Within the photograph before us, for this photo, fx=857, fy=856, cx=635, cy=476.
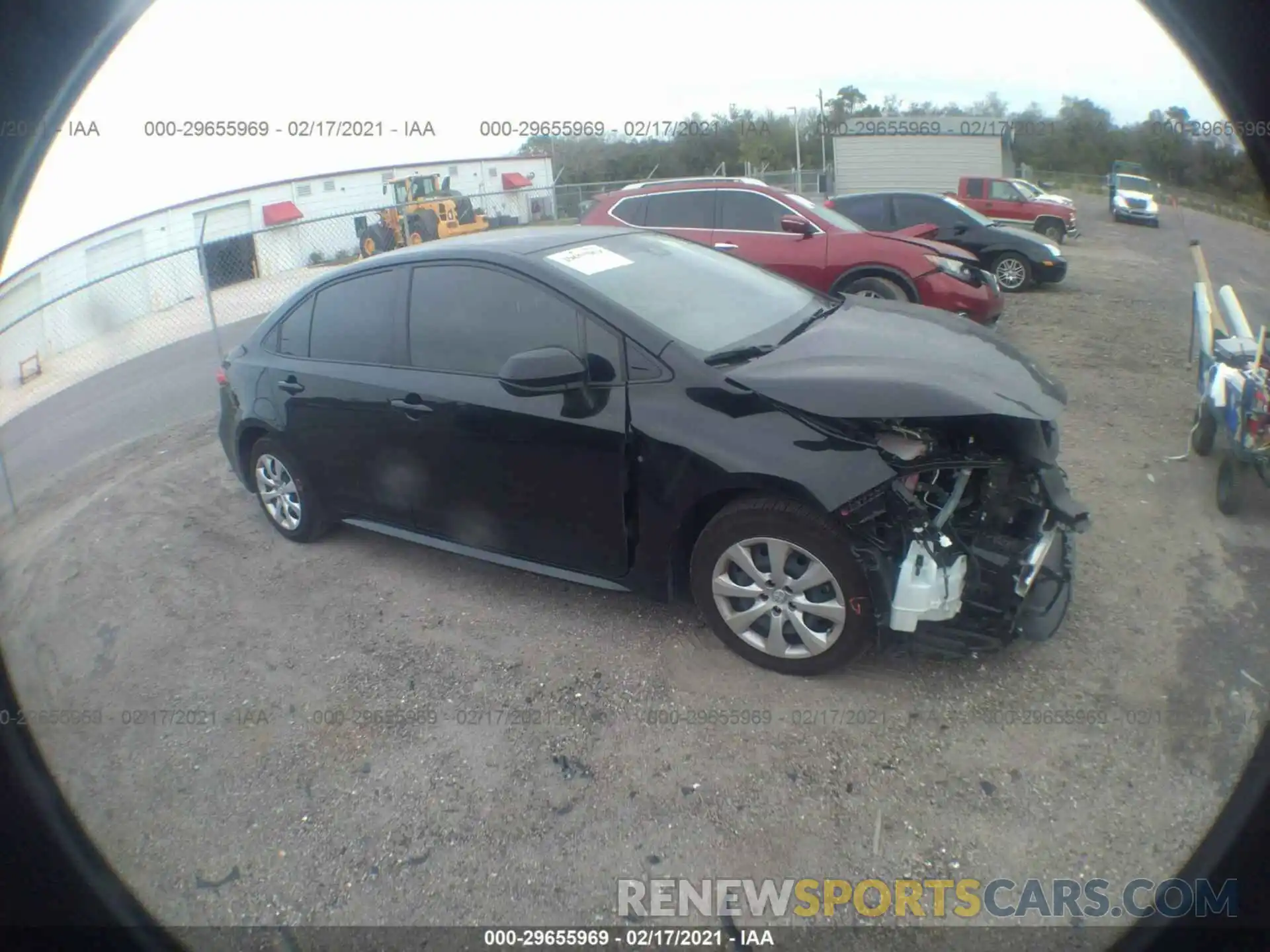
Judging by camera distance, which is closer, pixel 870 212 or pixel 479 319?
pixel 479 319

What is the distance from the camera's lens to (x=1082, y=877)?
8.04 ft

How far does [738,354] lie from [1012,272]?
958 centimetres

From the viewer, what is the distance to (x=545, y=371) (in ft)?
11.2

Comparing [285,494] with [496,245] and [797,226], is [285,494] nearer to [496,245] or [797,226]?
[496,245]

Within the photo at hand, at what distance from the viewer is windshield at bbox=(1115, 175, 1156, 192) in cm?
1392

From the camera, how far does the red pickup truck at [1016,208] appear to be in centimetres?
1733

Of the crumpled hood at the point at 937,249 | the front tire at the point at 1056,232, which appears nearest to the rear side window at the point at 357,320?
the crumpled hood at the point at 937,249

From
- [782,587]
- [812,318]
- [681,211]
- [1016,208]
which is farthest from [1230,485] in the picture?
[1016,208]

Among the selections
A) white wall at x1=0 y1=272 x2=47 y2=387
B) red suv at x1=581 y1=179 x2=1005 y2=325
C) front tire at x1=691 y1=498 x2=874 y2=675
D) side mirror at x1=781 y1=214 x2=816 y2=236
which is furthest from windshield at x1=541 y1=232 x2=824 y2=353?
white wall at x1=0 y1=272 x2=47 y2=387

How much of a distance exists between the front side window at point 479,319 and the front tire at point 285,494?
47.0 inches

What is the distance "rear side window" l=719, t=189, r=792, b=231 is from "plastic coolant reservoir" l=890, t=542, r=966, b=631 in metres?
6.55

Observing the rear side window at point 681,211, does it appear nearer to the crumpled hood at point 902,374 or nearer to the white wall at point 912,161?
the crumpled hood at point 902,374

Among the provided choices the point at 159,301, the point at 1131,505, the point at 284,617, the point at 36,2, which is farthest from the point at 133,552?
the point at 159,301

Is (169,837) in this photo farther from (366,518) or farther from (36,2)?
(36,2)
